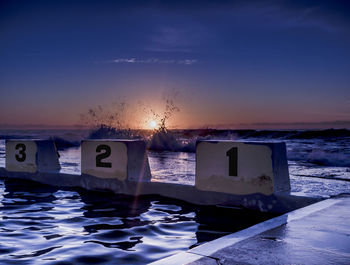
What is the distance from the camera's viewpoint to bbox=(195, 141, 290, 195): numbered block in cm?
536

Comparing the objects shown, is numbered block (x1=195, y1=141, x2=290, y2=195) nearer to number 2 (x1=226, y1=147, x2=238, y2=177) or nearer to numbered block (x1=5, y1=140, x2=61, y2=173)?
number 2 (x1=226, y1=147, x2=238, y2=177)

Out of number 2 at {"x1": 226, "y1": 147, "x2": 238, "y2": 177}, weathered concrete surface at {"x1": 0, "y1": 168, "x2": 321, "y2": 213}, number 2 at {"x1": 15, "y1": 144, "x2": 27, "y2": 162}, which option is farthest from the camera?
number 2 at {"x1": 15, "y1": 144, "x2": 27, "y2": 162}

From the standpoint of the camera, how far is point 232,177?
5711 mm

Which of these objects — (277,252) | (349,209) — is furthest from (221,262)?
(349,209)

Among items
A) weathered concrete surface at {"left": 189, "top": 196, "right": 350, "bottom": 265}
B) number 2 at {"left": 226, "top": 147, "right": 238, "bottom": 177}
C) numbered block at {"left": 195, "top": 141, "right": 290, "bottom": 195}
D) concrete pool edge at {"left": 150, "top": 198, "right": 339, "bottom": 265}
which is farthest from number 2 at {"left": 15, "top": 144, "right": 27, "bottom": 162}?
weathered concrete surface at {"left": 189, "top": 196, "right": 350, "bottom": 265}

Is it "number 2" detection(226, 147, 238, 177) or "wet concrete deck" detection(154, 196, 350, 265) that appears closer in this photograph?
"wet concrete deck" detection(154, 196, 350, 265)

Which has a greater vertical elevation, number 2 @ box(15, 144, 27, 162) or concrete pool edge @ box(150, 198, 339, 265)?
number 2 @ box(15, 144, 27, 162)

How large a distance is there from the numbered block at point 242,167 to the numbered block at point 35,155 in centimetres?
401

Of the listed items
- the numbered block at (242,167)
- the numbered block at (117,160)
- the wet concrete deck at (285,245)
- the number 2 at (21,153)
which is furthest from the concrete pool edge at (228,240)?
the number 2 at (21,153)

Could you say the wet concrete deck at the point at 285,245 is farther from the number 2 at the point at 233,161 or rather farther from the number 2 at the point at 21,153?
the number 2 at the point at 21,153

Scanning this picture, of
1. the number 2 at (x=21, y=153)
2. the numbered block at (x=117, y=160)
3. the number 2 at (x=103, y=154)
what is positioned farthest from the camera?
the number 2 at (x=21, y=153)

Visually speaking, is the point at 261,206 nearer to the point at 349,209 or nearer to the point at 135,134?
the point at 349,209

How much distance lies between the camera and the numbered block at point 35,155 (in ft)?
28.0

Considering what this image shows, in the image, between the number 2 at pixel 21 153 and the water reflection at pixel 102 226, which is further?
the number 2 at pixel 21 153
